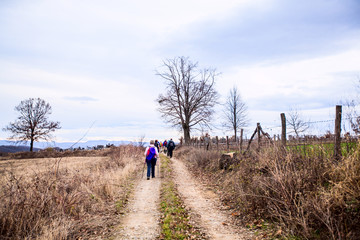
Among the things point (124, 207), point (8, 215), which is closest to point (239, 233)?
point (124, 207)

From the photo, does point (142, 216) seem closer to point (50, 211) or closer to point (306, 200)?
point (50, 211)

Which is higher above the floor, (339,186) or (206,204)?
(339,186)

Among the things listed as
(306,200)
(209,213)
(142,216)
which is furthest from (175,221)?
(306,200)

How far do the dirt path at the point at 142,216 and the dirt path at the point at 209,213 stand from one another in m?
1.14

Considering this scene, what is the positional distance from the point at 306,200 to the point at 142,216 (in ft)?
14.2

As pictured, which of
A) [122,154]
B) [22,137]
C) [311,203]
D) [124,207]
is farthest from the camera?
[22,137]

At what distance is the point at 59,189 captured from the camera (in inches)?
272

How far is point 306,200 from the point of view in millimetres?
5098

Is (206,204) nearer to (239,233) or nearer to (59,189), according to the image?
(239,233)

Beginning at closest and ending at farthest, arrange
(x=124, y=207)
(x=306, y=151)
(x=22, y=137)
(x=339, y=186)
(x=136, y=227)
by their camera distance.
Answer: (x=339, y=186)
(x=136, y=227)
(x=306, y=151)
(x=124, y=207)
(x=22, y=137)

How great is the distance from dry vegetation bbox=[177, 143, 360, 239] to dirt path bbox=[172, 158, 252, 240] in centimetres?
45

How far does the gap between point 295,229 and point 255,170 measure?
324 centimetres

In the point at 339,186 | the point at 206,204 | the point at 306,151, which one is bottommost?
the point at 206,204

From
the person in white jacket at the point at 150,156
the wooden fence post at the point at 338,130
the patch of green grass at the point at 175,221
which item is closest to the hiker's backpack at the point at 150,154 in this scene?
the person in white jacket at the point at 150,156
